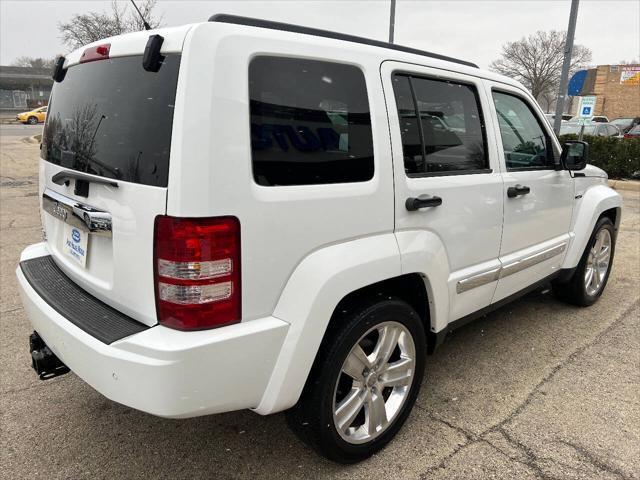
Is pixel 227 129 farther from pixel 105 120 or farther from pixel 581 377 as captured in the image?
pixel 581 377

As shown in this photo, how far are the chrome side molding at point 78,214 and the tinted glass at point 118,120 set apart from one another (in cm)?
16

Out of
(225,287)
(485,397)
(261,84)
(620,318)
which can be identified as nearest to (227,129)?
(261,84)

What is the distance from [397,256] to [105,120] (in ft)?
4.58

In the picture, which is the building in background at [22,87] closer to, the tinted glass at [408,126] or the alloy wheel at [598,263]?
the alloy wheel at [598,263]

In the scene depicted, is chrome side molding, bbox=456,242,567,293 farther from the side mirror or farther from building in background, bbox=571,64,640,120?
building in background, bbox=571,64,640,120

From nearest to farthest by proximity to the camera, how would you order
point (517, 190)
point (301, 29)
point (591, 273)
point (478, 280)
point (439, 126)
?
1. point (301, 29)
2. point (439, 126)
3. point (478, 280)
4. point (517, 190)
5. point (591, 273)

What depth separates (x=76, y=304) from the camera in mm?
2123

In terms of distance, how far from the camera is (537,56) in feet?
153

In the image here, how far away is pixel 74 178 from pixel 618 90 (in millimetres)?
46114

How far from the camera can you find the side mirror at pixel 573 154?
11.4 ft

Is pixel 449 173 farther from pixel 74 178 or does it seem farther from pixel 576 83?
pixel 576 83

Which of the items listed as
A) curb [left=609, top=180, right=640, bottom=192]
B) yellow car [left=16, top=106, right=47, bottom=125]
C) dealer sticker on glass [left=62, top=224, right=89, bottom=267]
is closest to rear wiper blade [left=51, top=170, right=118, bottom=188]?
dealer sticker on glass [left=62, top=224, right=89, bottom=267]

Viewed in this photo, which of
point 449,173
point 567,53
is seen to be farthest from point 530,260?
point 567,53

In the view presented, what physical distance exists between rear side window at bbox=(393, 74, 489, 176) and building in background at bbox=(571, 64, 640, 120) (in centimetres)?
4072
